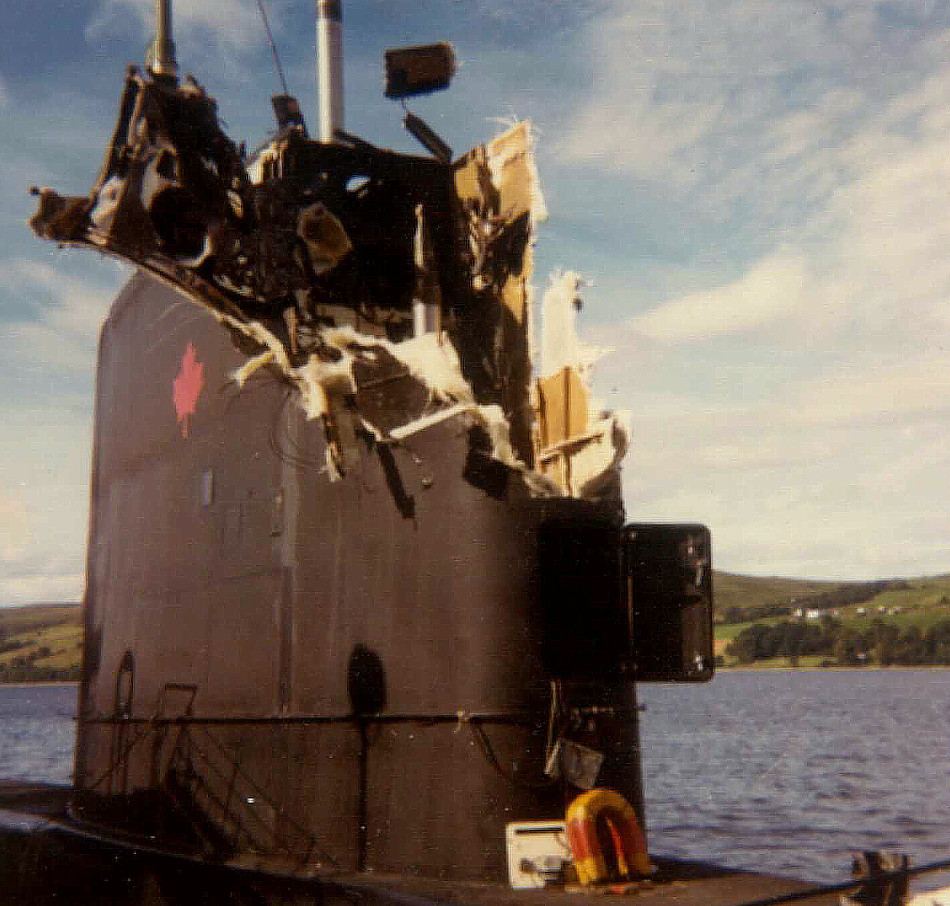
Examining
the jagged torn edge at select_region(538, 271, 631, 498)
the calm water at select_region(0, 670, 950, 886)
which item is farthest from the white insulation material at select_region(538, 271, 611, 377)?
the calm water at select_region(0, 670, 950, 886)

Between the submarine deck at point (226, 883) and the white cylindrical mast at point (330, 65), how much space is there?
639 cm

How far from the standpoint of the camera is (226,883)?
8.07m

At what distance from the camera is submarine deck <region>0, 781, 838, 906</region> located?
697 centimetres

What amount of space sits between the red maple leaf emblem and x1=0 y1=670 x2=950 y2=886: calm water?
404 centimetres

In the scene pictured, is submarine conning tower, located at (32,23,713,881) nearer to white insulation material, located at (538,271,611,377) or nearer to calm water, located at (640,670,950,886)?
white insulation material, located at (538,271,611,377)

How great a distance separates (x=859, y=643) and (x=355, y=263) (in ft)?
451

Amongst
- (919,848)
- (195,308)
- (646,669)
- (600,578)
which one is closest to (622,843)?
(646,669)

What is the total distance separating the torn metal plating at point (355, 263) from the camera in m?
8.16

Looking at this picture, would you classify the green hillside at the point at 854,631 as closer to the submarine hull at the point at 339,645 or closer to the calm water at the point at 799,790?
the calm water at the point at 799,790

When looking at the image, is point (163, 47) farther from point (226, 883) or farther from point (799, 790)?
point (799, 790)

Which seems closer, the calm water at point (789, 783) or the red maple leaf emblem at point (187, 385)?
the red maple leaf emblem at point (187, 385)

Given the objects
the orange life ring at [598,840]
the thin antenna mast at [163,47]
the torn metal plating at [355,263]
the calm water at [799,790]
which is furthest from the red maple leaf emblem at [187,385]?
the calm water at [799,790]

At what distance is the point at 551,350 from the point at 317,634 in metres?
2.79

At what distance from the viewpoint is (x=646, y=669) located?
7.75m
